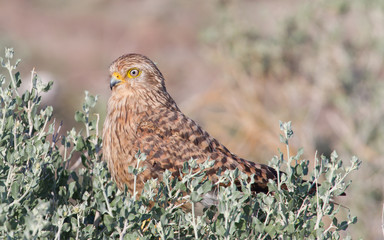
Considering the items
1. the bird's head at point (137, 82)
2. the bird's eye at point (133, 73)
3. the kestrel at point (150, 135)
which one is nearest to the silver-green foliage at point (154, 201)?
the kestrel at point (150, 135)

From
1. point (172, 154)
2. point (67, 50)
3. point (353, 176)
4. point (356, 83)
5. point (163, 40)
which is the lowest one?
point (172, 154)

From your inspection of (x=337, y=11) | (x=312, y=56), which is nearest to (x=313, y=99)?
(x=312, y=56)

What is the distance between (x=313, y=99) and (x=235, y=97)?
1.19m

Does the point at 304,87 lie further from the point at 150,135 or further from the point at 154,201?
the point at 154,201

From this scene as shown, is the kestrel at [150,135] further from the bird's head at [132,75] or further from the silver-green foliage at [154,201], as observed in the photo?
the silver-green foliage at [154,201]

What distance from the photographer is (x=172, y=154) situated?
4098 mm

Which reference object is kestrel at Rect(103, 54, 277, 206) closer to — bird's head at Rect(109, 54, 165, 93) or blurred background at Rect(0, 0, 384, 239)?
bird's head at Rect(109, 54, 165, 93)

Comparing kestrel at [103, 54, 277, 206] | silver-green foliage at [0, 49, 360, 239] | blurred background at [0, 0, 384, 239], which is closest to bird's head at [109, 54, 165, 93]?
kestrel at [103, 54, 277, 206]

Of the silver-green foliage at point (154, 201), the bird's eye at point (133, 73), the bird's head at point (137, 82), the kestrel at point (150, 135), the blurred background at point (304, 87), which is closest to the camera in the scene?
the silver-green foliage at point (154, 201)

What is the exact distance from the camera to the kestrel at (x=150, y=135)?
4.00 metres

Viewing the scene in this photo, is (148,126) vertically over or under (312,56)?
under

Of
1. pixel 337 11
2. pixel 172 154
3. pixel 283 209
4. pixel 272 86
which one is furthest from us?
pixel 272 86

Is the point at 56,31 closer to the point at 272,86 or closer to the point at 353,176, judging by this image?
the point at 272,86

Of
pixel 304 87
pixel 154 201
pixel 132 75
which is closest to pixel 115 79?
pixel 132 75
